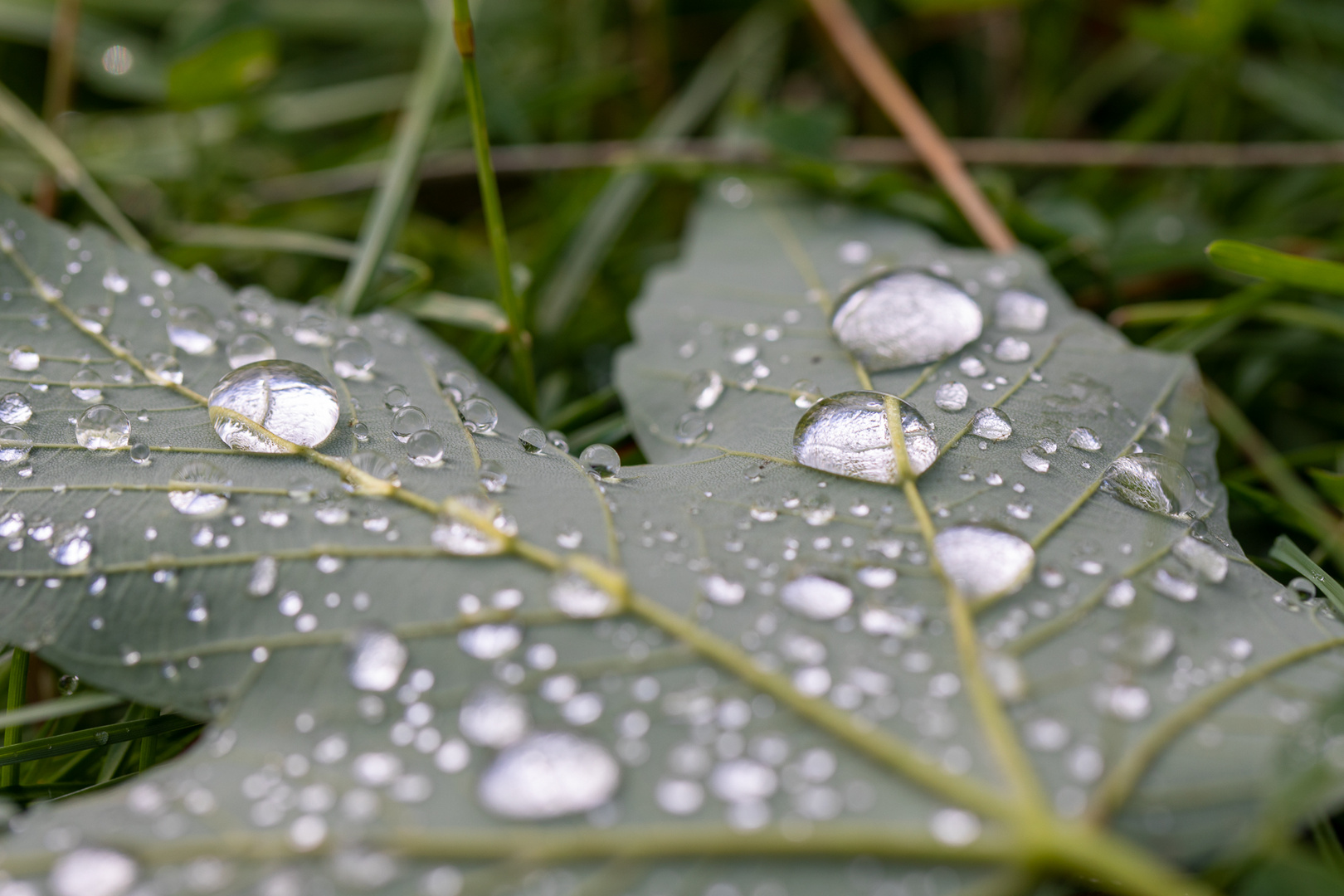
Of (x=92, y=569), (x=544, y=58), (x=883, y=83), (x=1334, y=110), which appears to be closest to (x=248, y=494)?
(x=92, y=569)

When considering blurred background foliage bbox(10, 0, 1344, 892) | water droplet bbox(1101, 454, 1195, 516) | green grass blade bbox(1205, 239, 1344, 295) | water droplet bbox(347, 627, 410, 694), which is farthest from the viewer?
blurred background foliage bbox(10, 0, 1344, 892)

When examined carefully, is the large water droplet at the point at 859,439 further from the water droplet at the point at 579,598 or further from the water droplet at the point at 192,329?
the water droplet at the point at 192,329

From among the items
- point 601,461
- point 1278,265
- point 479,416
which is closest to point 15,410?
point 479,416

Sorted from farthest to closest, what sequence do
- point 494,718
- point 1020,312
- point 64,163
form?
1. point 64,163
2. point 1020,312
3. point 494,718

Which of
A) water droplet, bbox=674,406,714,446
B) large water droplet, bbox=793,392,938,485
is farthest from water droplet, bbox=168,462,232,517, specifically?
large water droplet, bbox=793,392,938,485

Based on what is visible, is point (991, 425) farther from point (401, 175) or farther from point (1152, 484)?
point (401, 175)

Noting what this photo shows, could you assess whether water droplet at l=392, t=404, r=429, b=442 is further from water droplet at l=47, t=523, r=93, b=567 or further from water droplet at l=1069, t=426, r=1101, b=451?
water droplet at l=1069, t=426, r=1101, b=451
